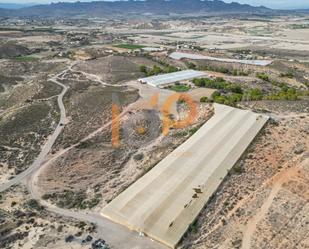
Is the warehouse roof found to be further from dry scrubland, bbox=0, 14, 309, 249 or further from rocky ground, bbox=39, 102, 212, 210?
rocky ground, bbox=39, 102, 212, 210

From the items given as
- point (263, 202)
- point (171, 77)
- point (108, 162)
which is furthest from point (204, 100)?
point (263, 202)

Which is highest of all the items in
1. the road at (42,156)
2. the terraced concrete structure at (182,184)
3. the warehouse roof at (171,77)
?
the terraced concrete structure at (182,184)

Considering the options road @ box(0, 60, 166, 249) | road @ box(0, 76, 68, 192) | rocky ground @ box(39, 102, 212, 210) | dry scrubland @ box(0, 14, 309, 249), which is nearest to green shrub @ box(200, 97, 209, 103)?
dry scrubland @ box(0, 14, 309, 249)

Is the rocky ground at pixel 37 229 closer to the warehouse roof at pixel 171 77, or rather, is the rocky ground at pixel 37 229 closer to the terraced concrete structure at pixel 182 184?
the terraced concrete structure at pixel 182 184

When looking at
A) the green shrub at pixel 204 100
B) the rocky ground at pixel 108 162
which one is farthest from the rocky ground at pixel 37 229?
the green shrub at pixel 204 100

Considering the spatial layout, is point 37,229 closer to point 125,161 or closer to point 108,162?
point 108,162
